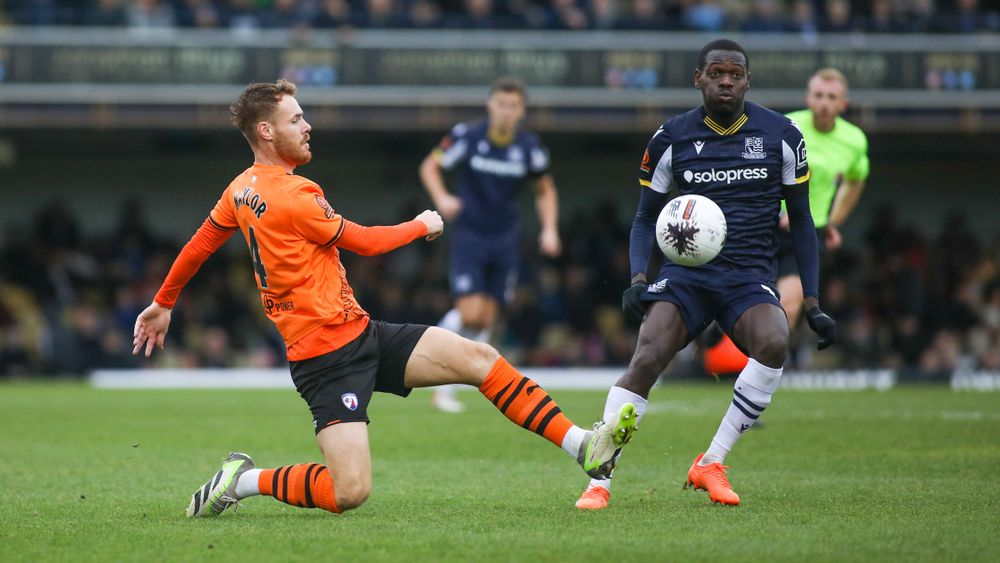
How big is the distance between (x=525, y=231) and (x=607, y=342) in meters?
3.89

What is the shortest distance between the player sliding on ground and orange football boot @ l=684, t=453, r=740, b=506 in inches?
25.8

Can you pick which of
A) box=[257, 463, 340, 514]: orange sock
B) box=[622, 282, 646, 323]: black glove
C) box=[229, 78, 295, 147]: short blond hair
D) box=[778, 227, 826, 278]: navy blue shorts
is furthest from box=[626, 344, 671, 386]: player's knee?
box=[778, 227, 826, 278]: navy blue shorts

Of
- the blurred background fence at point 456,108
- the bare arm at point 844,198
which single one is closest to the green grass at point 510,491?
the bare arm at point 844,198

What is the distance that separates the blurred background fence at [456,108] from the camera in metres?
19.3

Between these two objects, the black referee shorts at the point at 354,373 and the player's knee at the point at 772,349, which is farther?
the player's knee at the point at 772,349

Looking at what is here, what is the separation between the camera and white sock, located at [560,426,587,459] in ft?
19.6

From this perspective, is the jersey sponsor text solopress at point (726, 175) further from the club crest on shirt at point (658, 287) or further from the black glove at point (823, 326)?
the black glove at point (823, 326)

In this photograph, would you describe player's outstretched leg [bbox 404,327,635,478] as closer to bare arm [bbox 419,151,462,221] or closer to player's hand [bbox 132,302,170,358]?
player's hand [bbox 132,302,170,358]

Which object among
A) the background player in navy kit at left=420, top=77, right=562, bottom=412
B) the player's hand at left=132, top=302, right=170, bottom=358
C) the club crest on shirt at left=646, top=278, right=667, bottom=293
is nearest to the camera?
the player's hand at left=132, top=302, right=170, bottom=358

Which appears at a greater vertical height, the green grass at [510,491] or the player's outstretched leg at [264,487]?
the player's outstretched leg at [264,487]

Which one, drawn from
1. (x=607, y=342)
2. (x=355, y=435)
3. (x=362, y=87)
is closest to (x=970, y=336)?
(x=607, y=342)

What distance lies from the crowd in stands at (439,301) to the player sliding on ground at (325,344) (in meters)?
12.6

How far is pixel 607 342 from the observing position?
19.8m

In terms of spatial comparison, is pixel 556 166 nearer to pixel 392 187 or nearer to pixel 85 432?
pixel 392 187
